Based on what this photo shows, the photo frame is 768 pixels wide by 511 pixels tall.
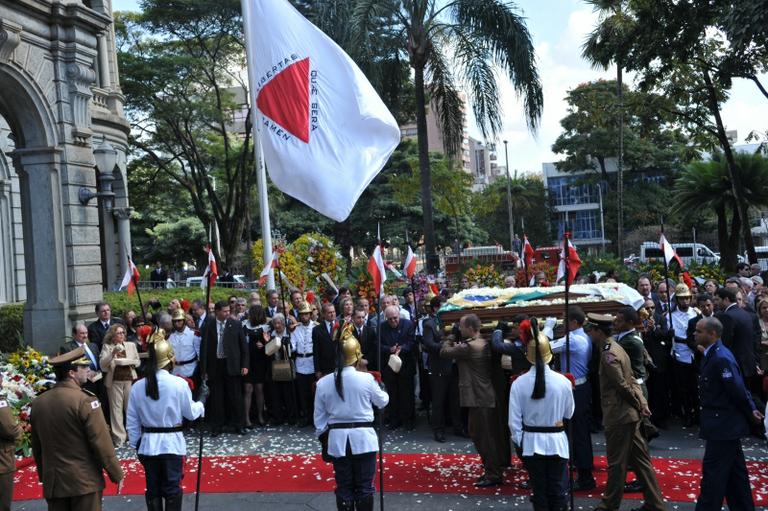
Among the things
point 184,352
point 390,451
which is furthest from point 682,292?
point 184,352

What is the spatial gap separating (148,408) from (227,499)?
212 centimetres

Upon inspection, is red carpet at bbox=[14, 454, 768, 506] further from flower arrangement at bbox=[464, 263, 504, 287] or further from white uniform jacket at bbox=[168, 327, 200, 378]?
flower arrangement at bbox=[464, 263, 504, 287]

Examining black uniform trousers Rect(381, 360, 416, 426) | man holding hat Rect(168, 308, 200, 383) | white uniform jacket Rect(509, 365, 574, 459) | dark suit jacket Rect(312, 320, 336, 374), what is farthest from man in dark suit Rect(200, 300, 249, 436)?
white uniform jacket Rect(509, 365, 574, 459)

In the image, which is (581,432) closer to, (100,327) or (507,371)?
(507,371)

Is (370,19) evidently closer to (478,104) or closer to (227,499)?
(478,104)

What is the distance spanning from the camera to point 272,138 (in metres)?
9.22

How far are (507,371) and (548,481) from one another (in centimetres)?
288

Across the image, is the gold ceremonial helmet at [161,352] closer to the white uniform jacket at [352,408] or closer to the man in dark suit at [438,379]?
the white uniform jacket at [352,408]

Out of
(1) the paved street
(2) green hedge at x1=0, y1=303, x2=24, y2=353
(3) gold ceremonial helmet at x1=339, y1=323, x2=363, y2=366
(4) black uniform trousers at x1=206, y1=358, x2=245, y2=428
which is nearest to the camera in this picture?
(3) gold ceremonial helmet at x1=339, y1=323, x2=363, y2=366

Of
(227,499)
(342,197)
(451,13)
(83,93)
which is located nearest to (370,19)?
(451,13)

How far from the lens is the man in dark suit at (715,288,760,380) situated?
32.9ft

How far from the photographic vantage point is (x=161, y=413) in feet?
22.8

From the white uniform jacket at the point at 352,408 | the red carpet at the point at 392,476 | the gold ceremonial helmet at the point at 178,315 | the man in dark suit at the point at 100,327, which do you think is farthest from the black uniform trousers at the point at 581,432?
the man in dark suit at the point at 100,327

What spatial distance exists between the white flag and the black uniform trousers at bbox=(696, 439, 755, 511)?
165 inches
